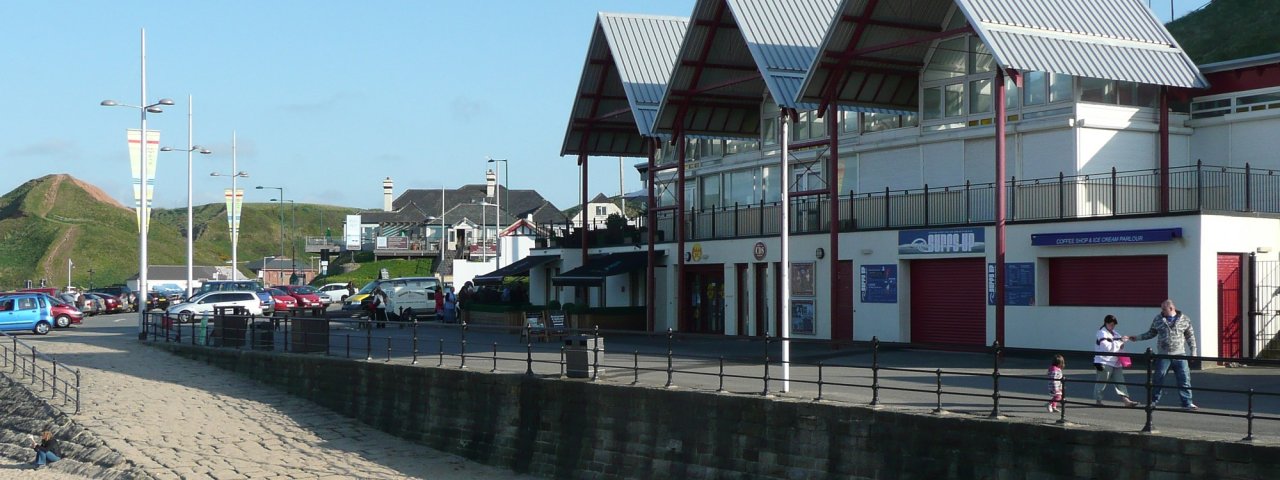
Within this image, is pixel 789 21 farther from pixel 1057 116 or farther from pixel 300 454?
pixel 300 454

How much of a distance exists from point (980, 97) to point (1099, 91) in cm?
284

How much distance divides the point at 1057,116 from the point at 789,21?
25.4ft

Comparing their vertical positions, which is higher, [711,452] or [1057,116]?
[1057,116]

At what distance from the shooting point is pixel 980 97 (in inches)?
1203

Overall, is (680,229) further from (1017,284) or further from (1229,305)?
(1229,305)

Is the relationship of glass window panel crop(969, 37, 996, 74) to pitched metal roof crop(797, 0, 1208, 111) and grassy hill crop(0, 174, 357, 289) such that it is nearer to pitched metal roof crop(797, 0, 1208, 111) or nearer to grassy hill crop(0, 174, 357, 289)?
pitched metal roof crop(797, 0, 1208, 111)

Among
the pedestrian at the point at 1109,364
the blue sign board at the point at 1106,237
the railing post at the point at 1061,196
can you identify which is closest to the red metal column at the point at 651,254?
the railing post at the point at 1061,196

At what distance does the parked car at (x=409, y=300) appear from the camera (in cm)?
4866

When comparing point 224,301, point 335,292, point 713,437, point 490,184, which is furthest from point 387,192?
point 713,437

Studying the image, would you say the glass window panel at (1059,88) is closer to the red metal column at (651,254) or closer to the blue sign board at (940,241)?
the blue sign board at (940,241)

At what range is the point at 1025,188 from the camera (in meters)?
28.4

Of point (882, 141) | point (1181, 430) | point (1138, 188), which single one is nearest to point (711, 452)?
point (1181, 430)

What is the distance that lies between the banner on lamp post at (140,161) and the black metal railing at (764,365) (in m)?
7.11

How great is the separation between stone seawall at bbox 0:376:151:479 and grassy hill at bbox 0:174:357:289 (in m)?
108
